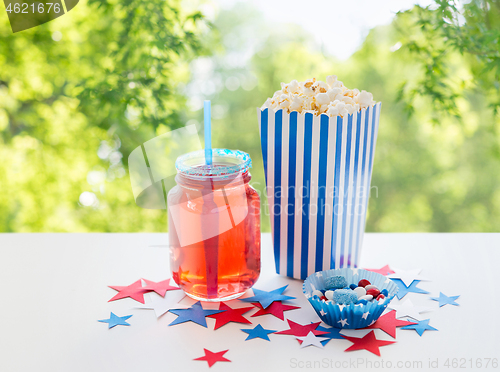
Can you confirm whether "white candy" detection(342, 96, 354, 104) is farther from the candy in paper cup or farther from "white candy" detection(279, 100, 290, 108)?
the candy in paper cup

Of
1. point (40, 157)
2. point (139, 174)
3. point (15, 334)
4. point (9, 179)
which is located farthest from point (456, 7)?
point (9, 179)

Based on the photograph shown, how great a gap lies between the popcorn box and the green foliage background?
47.5 inches

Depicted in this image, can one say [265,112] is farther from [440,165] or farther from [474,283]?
[440,165]

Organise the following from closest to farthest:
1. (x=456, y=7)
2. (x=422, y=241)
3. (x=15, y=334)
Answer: (x=15, y=334), (x=422, y=241), (x=456, y=7)

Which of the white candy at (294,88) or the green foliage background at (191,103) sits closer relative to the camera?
the white candy at (294,88)

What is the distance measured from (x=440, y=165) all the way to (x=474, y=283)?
7.58 ft

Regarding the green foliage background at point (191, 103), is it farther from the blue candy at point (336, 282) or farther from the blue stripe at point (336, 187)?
the blue candy at point (336, 282)

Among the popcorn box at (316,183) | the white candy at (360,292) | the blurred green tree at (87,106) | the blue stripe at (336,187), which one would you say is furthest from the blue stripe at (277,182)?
the blurred green tree at (87,106)

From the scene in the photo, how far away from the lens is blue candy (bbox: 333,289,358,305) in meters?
0.70

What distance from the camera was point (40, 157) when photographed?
261cm

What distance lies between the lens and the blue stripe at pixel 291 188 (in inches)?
32.1

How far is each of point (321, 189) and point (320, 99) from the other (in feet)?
0.54

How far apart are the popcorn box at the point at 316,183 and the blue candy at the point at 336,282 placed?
0.28 ft
